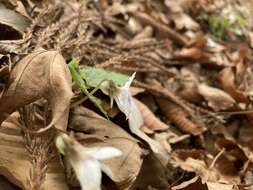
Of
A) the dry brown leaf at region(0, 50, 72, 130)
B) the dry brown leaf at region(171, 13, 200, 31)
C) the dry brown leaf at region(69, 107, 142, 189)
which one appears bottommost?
the dry brown leaf at region(171, 13, 200, 31)

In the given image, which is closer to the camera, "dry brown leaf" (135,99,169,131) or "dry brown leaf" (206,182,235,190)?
"dry brown leaf" (206,182,235,190)

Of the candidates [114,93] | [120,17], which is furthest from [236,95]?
[114,93]

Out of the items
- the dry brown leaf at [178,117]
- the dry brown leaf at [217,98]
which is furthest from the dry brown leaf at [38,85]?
the dry brown leaf at [217,98]

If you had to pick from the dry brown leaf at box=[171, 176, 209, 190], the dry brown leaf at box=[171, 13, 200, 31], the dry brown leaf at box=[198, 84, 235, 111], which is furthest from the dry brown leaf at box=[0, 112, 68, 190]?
the dry brown leaf at box=[171, 13, 200, 31]

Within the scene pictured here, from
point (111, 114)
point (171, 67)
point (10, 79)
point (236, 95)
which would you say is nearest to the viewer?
point (10, 79)

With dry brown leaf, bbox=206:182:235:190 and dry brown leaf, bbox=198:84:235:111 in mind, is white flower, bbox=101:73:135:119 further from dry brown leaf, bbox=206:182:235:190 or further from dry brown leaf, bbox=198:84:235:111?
dry brown leaf, bbox=198:84:235:111

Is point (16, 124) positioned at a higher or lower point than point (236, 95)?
higher

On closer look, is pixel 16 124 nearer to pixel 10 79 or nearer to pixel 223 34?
pixel 10 79
